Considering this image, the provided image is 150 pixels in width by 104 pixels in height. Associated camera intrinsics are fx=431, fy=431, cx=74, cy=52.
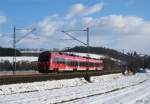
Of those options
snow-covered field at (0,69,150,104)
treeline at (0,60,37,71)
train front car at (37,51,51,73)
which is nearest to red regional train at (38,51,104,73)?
train front car at (37,51,51,73)

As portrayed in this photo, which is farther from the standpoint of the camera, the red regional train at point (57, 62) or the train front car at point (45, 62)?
the red regional train at point (57, 62)

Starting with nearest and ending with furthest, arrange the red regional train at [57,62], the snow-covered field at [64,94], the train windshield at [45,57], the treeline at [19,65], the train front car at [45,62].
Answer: the snow-covered field at [64,94]
the train front car at [45,62]
the red regional train at [57,62]
the train windshield at [45,57]
the treeline at [19,65]

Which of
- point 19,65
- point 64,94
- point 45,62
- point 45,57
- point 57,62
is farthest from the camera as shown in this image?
point 19,65

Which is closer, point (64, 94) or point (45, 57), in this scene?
point (64, 94)

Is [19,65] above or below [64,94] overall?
above

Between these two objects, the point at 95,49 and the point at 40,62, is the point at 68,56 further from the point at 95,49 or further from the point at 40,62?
the point at 95,49

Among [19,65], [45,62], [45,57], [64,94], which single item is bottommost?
[64,94]

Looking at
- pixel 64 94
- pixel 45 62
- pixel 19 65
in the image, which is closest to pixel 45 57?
pixel 45 62

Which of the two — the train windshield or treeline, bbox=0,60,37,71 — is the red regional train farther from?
treeline, bbox=0,60,37,71

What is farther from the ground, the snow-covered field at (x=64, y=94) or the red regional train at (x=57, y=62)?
the red regional train at (x=57, y=62)

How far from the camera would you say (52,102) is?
23844mm

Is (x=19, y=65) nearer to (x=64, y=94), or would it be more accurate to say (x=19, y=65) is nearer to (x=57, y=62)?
(x=57, y=62)

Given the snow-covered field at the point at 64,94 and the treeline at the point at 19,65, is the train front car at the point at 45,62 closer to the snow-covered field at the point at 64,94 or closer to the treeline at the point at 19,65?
the snow-covered field at the point at 64,94

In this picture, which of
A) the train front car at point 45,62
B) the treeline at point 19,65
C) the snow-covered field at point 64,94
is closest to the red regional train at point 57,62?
the train front car at point 45,62
